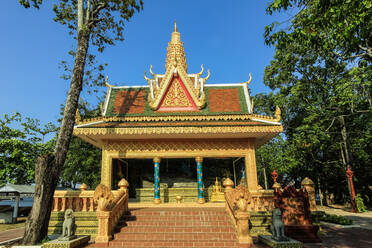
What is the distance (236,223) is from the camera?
727cm

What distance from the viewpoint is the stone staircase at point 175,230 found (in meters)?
6.86

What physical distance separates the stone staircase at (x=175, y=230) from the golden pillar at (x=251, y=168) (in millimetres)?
3192

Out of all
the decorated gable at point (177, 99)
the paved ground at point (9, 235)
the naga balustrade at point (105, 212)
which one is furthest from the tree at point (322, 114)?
the paved ground at point (9, 235)

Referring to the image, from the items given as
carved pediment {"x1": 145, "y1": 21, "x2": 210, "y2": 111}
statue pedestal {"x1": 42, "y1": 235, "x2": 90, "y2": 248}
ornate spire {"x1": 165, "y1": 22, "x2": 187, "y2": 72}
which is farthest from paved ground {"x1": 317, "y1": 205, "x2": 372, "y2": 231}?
ornate spire {"x1": 165, "y1": 22, "x2": 187, "y2": 72}

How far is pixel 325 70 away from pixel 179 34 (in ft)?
41.8

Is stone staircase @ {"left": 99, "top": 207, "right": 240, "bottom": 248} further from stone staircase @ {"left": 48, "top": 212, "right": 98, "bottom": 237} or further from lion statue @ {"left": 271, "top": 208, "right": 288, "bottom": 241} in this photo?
lion statue @ {"left": 271, "top": 208, "right": 288, "bottom": 241}

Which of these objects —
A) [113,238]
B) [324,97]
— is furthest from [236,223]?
[324,97]

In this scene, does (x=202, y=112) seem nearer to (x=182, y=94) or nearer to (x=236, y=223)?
(x=182, y=94)

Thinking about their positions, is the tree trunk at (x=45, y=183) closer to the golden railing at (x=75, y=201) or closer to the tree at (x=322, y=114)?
the golden railing at (x=75, y=201)

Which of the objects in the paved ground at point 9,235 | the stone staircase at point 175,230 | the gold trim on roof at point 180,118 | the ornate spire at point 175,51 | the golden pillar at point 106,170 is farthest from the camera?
the ornate spire at point 175,51

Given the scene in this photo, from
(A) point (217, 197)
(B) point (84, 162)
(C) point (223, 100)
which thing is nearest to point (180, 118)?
(C) point (223, 100)

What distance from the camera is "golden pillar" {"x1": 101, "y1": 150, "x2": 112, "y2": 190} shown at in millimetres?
11617

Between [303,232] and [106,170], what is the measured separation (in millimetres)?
8866

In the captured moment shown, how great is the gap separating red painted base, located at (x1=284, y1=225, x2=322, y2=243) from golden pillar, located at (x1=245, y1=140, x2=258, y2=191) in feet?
12.4
